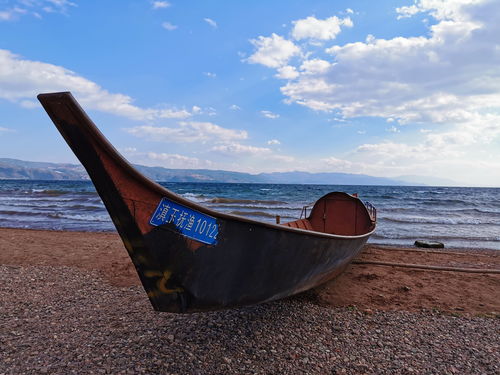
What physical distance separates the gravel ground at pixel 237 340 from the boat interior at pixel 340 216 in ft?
11.8

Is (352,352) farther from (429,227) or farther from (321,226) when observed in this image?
(429,227)

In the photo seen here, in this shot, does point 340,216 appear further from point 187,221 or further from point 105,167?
point 105,167

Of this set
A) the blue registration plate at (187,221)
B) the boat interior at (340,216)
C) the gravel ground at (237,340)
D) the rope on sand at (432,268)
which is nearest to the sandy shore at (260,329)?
the gravel ground at (237,340)

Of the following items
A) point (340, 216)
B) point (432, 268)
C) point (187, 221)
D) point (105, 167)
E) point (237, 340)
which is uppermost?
point (105, 167)

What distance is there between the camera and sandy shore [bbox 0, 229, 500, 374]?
360 cm

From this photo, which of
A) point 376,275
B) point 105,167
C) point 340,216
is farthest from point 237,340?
point 340,216

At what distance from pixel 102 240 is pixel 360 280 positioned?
9.03 metres

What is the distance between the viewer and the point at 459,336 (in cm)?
440

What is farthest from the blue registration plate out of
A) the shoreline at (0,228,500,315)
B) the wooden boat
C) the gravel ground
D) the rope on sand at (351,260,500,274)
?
the rope on sand at (351,260,500,274)

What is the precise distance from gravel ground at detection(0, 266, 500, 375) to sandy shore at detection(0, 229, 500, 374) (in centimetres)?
1

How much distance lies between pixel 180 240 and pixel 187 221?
7.4 inches

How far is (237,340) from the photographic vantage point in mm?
4062

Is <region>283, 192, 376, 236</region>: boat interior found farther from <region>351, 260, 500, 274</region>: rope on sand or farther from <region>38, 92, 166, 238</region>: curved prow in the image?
<region>38, 92, 166, 238</region>: curved prow

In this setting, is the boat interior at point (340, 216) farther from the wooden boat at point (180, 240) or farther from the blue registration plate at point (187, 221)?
the blue registration plate at point (187, 221)
